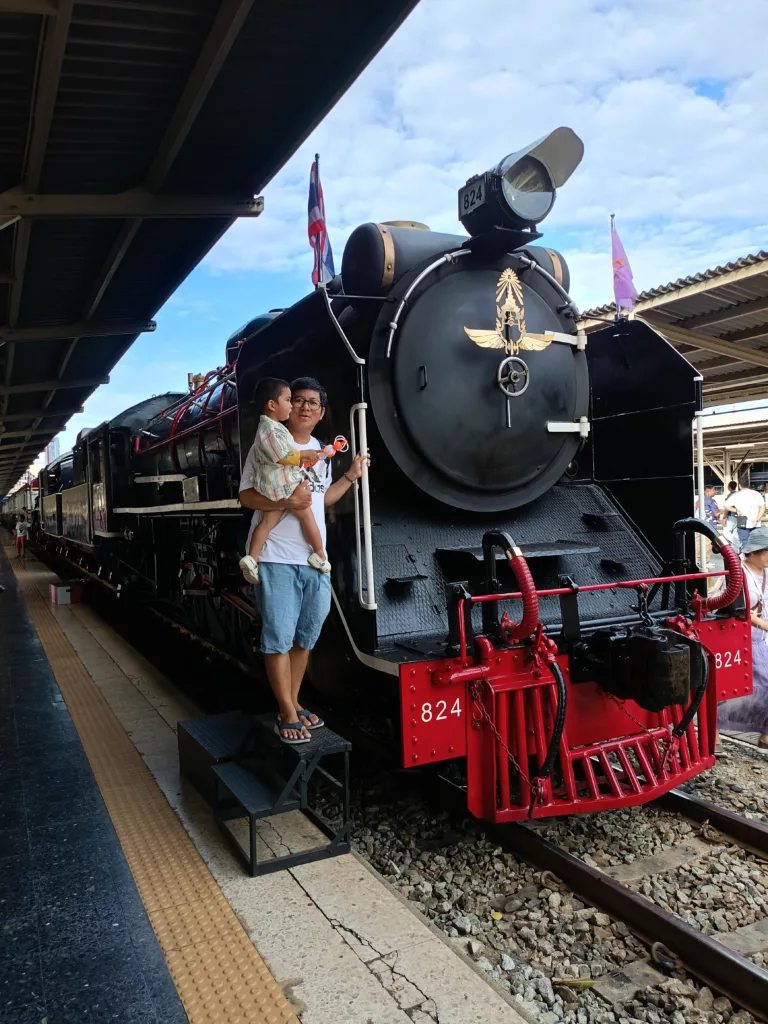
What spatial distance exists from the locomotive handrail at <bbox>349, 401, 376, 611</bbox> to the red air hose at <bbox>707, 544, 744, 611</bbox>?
5.58 ft

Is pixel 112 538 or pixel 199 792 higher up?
pixel 112 538

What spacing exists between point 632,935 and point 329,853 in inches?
46.7

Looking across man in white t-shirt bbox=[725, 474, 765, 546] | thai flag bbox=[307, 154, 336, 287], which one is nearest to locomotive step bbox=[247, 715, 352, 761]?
thai flag bbox=[307, 154, 336, 287]

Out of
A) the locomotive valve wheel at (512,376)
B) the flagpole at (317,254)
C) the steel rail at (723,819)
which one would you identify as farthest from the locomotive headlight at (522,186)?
the steel rail at (723,819)

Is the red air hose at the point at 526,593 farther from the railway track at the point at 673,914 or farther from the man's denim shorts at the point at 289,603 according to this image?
the railway track at the point at 673,914

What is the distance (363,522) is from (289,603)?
50 centimetres

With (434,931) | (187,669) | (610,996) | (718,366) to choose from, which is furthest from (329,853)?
(718,366)

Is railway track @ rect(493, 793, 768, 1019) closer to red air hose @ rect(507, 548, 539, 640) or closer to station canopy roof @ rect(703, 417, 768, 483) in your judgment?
red air hose @ rect(507, 548, 539, 640)

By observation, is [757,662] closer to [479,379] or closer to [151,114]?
[479,379]

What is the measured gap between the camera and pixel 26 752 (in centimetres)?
420

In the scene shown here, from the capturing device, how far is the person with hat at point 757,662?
15.2ft

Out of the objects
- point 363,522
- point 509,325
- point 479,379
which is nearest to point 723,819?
point 363,522

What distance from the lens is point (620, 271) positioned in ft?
18.9

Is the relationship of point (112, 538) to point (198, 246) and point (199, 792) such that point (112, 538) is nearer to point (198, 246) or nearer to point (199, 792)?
point (198, 246)
